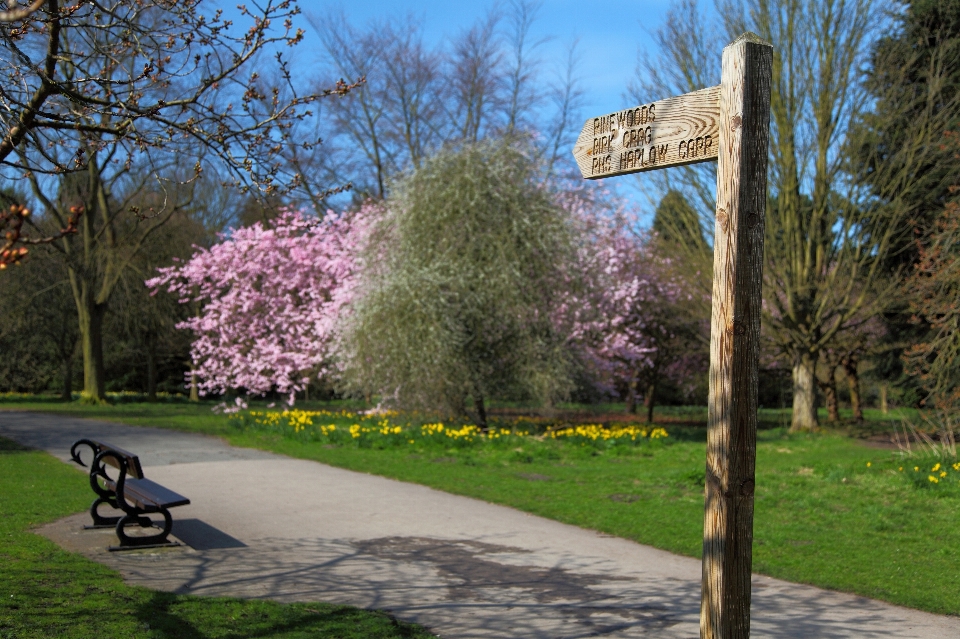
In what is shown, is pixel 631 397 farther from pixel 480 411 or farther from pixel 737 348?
pixel 737 348

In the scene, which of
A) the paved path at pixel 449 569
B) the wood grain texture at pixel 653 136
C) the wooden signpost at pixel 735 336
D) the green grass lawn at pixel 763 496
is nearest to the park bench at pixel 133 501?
the paved path at pixel 449 569

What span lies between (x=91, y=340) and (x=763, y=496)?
21.8m

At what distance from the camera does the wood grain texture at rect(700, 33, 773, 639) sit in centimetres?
331

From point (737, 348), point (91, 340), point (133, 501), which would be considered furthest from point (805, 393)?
point (91, 340)

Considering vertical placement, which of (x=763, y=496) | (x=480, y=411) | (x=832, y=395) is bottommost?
(x=763, y=496)

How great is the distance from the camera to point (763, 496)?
985cm

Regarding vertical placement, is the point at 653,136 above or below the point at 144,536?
above

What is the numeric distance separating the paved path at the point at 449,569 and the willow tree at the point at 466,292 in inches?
203

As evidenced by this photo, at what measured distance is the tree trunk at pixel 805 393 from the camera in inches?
770

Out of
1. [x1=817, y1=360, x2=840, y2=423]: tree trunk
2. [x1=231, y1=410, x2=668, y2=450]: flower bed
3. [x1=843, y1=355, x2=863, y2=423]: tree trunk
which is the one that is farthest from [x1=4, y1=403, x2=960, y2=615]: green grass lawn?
[x1=843, y1=355, x2=863, y2=423]: tree trunk

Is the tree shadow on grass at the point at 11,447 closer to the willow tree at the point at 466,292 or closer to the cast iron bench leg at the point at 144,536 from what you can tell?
the willow tree at the point at 466,292

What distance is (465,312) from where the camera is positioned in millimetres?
15484

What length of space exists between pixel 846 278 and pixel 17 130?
18.0 metres

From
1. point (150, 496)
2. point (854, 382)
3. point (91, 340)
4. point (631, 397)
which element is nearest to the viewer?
point (150, 496)
